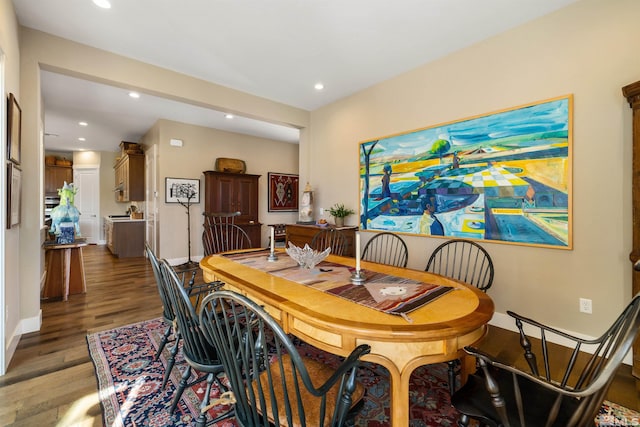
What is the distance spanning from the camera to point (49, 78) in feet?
12.1

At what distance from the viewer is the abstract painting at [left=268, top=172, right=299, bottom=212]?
7004mm

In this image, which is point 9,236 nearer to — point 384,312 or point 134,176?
point 384,312

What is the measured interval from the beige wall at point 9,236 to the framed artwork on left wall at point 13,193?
0.29ft

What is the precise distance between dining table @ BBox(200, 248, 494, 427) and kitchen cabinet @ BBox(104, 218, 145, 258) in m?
5.60

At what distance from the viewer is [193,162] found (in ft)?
19.1

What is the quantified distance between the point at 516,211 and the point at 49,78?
5.65 m

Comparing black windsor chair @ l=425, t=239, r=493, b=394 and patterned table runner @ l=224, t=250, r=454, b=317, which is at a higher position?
patterned table runner @ l=224, t=250, r=454, b=317

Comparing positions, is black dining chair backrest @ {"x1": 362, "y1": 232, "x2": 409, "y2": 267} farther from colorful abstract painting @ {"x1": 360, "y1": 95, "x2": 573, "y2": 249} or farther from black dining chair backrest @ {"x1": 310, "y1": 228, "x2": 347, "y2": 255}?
black dining chair backrest @ {"x1": 310, "y1": 228, "x2": 347, "y2": 255}

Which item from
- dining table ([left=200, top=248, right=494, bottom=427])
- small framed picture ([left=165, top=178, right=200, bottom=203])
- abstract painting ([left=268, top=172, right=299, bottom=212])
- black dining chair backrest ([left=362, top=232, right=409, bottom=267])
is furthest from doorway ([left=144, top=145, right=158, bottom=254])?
dining table ([left=200, top=248, right=494, bottom=427])

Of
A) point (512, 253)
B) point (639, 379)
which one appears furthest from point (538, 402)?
point (512, 253)

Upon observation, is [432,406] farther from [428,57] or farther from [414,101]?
[428,57]

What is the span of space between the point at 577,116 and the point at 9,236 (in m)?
4.53

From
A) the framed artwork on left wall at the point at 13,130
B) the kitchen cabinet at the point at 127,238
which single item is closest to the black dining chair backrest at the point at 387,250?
the framed artwork on left wall at the point at 13,130

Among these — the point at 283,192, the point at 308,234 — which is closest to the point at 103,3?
the point at 308,234
